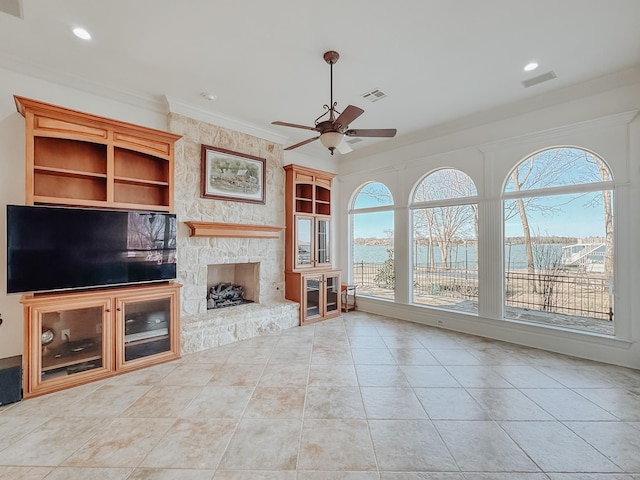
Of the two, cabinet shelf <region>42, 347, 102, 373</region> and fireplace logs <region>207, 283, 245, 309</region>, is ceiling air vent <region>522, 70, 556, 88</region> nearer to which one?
fireplace logs <region>207, 283, 245, 309</region>

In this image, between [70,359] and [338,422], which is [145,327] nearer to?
[70,359]

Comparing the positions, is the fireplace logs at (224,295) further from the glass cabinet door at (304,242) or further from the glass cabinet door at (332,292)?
the glass cabinet door at (332,292)

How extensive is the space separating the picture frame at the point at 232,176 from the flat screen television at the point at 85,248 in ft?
3.29

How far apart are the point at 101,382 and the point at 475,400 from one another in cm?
381

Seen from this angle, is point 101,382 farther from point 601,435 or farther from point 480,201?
point 480,201

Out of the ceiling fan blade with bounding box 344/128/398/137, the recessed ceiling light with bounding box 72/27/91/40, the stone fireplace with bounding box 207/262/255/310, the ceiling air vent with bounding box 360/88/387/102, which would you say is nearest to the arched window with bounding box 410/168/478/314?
the ceiling air vent with bounding box 360/88/387/102

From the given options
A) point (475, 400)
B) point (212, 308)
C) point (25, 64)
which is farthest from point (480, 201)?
point (25, 64)

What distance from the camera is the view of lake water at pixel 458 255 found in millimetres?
4336

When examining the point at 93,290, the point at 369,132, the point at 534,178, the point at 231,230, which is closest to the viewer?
the point at 369,132

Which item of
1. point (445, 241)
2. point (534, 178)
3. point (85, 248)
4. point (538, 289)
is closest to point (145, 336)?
point (85, 248)

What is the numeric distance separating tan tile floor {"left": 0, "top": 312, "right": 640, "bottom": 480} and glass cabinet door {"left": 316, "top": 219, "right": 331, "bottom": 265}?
7.67 feet

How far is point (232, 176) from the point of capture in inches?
185

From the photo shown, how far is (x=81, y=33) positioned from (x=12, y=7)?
450mm

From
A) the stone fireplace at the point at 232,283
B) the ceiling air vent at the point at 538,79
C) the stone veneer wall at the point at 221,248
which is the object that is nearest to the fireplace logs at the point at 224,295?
the stone fireplace at the point at 232,283
